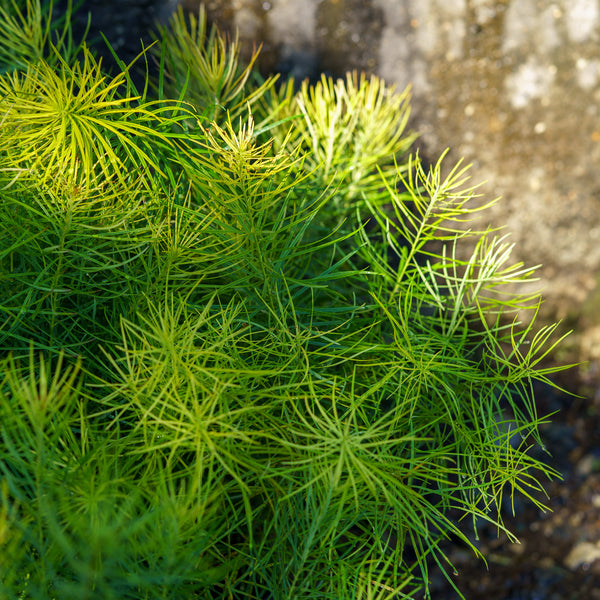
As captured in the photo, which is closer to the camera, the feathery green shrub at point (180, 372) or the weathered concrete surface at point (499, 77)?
the feathery green shrub at point (180, 372)

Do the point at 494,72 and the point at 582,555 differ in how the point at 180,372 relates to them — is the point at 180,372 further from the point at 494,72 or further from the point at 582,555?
the point at 582,555

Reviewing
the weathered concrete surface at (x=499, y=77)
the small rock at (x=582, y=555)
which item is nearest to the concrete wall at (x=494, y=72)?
the weathered concrete surface at (x=499, y=77)

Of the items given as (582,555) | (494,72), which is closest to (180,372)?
(494,72)

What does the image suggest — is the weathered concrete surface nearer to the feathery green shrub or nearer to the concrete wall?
the concrete wall

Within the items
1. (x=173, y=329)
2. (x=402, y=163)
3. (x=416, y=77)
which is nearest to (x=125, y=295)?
(x=173, y=329)

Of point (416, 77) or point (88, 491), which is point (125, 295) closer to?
point (88, 491)

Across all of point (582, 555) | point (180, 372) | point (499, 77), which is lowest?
point (582, 555)

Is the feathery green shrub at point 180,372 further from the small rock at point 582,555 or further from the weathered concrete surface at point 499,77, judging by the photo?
the small rock at point 582,555

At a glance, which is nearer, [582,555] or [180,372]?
[180,372]
